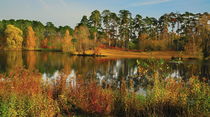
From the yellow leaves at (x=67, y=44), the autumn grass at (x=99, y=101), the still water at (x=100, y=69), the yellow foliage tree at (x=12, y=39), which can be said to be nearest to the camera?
the autumn grass at (x=99, y=101)

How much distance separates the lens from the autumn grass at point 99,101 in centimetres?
600

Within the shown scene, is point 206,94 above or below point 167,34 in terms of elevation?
below

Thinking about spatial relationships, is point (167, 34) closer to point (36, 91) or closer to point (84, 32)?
point (84, 32)

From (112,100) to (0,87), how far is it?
12.6ft

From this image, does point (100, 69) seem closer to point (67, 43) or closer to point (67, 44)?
point (67, 43)

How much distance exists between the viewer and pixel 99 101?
287 inches

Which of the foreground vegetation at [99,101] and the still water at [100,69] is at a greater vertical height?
the foreground vegetation at [99,101]

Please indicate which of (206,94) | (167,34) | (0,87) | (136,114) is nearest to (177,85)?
(206,94)

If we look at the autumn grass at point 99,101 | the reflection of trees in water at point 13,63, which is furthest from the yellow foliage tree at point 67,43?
the autumn grass at point 99,101

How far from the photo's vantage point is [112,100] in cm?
731

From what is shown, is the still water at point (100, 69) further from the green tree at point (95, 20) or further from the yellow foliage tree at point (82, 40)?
the green tree at point (95, 20)

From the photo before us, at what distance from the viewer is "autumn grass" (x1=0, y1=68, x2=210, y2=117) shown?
600 centimetres

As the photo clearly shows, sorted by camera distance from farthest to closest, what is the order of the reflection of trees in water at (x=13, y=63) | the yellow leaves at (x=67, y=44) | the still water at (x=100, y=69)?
the yellow leaves at (x=67, y=44)
the reflection of trees in water at (x=13, y=63)
the still water at (x=100, y=69)

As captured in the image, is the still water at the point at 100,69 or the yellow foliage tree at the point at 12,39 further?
the yellow foliage tree at the point at 12,39
